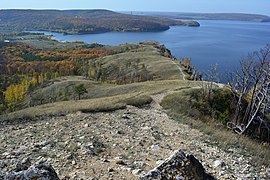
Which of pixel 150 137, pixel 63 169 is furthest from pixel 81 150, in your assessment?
pixel 150 137

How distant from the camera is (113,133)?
12.2m

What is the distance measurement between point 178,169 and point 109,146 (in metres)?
4.27

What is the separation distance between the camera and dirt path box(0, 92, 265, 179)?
8164 mm

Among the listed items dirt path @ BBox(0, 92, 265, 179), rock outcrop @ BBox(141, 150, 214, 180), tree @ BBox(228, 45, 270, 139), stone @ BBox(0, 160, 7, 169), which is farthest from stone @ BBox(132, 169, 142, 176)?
tree @ BBox(228, 45, 270, 139)

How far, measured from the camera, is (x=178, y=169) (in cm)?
662

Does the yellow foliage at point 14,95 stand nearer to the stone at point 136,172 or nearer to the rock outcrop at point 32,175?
the stone at point 136,172

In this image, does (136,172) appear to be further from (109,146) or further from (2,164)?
(2,164)

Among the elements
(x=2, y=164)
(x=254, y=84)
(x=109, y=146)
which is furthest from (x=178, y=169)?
(x=254, y=84)

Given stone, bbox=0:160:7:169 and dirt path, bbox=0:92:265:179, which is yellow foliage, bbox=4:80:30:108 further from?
stone, bbox=0:160:7:169

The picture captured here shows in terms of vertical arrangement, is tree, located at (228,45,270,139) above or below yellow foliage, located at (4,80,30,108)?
above

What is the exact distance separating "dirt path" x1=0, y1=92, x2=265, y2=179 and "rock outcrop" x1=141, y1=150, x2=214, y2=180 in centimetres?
122

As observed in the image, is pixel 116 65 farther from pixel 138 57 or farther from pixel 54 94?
pixel 54 94

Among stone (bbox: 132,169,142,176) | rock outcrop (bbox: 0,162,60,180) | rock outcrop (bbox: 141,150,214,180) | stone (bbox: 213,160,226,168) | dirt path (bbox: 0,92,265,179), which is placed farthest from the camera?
stone (bbox: 213,160,226,168)

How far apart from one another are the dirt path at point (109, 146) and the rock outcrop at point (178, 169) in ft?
3.99
